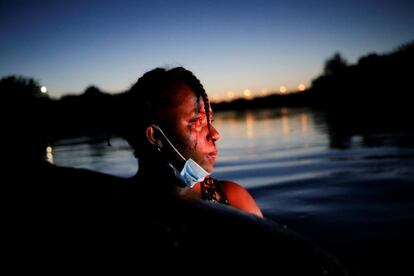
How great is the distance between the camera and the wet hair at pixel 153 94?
95.2 inches

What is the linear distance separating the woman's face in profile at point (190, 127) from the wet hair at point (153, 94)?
35mm

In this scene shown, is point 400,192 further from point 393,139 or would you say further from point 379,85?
point 379,85

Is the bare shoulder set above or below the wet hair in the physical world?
below

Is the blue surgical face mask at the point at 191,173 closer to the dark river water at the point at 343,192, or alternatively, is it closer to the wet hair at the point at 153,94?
the wet hair at the point at 153,94

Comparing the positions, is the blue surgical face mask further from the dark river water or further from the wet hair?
the dark river water

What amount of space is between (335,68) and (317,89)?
26.7 ft

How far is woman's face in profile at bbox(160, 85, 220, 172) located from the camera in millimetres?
2406

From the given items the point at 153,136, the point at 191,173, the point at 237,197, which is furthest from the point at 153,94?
the point at 237,197

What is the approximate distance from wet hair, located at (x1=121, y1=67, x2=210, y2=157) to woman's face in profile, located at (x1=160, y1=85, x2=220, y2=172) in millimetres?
35

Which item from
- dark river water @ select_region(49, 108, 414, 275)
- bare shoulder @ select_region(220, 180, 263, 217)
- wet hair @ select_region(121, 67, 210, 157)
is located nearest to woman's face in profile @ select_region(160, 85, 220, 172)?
wet hair @ select_region(121, 67, 210, 157)

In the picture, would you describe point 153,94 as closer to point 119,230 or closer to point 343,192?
point 119,230

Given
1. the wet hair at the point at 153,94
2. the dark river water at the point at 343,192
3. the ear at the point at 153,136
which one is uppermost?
the wet hair at the point at 153,94

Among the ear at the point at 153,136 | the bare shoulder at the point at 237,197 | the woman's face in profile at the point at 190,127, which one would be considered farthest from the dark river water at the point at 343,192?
the ear at the point at 153,136

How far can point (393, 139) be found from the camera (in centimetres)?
1266
